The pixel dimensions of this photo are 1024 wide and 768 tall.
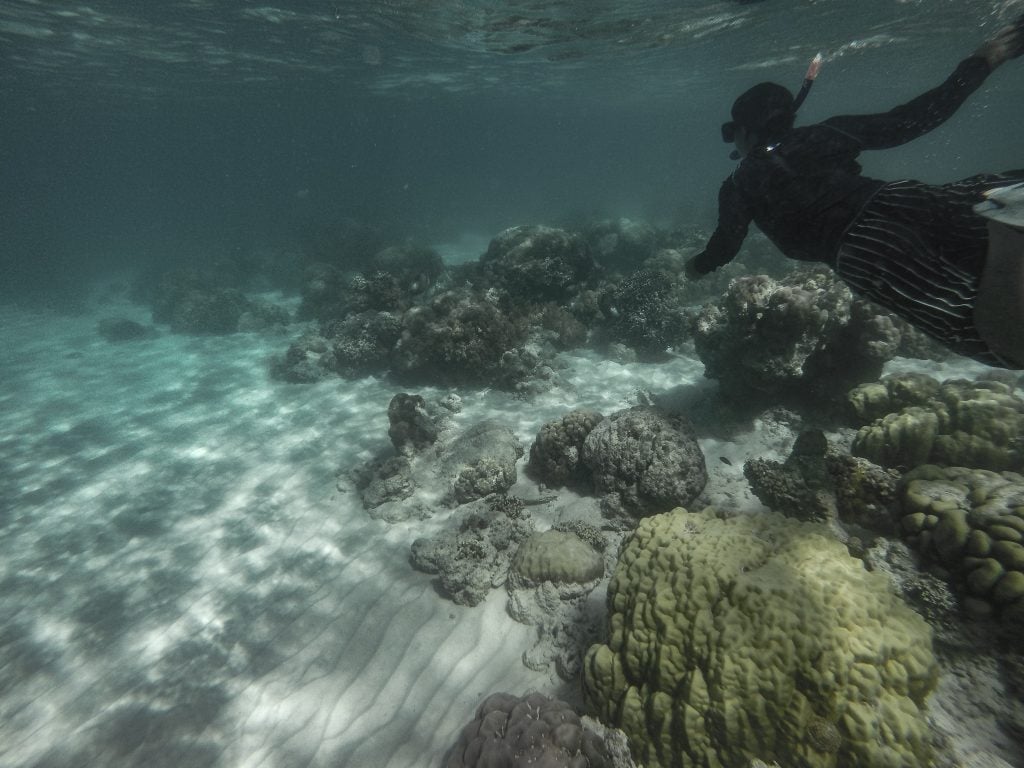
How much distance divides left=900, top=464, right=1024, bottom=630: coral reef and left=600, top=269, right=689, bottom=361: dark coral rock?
6.36 meters

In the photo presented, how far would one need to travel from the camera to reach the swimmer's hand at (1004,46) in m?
3.32

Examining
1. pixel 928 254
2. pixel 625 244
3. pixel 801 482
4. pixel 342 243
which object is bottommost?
pixel 342 243

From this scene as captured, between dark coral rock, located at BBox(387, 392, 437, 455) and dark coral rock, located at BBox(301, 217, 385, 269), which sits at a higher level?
dark coral rock, located at BBox(387, 392, 437, 455)

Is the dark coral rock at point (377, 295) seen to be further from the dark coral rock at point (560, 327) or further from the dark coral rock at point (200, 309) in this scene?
the dark coral rock at point (200, 309)

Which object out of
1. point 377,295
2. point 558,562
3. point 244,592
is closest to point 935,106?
point 558,562

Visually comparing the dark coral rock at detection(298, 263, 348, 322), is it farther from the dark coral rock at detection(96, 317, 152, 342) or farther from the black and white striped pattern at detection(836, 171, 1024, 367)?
the black and white striped pattern at detection(836, 171, 1024, 367)

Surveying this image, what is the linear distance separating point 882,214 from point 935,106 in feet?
5.46

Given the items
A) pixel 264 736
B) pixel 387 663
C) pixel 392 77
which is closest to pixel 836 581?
pixel 387 663

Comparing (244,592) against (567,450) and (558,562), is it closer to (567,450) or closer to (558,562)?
(558,562)

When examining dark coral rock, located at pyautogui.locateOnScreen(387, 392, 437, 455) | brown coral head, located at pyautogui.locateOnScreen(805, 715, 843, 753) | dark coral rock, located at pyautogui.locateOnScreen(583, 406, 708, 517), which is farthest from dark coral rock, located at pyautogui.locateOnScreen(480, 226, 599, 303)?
brown coral head, located at pyautogui.locateOnScreen(805, 715, 843, 753)

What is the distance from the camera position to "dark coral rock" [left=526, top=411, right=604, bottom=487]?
6.01m

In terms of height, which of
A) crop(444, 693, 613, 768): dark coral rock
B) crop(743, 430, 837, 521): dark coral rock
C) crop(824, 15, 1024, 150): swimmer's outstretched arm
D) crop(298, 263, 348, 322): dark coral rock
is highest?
crop(824, 15, 1024, 150): swimmer's outstretched arm

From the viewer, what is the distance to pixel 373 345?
10.7m

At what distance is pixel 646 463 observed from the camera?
5.18 m
